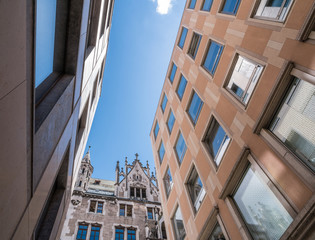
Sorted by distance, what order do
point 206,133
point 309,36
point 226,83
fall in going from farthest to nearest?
point 206,133 < point 226,83 < point 309,36

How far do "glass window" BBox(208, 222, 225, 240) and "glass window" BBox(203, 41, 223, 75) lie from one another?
7561 mm

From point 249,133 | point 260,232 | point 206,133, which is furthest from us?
point 206,133

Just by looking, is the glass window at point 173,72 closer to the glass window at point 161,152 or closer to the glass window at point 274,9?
the glass window at point 161,152

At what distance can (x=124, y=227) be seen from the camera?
96.6 ft

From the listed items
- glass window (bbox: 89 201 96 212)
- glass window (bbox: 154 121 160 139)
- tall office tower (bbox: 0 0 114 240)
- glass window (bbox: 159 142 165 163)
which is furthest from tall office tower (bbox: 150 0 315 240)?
glass window (bbox: 89 201 96 212)

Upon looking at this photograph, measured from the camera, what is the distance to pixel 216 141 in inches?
392

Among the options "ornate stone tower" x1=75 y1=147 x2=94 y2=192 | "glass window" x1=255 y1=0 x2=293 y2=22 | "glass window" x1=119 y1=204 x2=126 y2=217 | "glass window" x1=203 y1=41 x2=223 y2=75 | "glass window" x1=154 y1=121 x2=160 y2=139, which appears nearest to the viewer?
"glass window" x1=255 y1=0 x2=293 y2=22

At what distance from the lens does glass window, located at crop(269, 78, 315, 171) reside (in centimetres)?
520

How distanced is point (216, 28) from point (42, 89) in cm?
1017

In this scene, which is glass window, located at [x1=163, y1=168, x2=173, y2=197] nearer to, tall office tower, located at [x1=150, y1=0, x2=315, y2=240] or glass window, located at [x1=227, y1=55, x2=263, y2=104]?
tall office tower, located at [x1=150, y1=0, x2=315, y2=240]

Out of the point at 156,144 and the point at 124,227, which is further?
the point at 124,227

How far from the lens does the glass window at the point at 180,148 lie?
44.3ft

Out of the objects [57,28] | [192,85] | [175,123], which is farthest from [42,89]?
[175,123]

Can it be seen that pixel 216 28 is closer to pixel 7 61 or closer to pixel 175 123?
pixel 175 123
